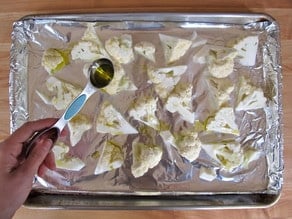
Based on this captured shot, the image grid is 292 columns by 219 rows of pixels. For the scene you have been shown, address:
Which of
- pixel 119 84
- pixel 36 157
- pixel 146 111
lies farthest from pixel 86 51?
pixel 36 157

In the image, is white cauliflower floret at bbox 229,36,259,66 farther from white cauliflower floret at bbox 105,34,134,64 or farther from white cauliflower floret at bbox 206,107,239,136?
white cauliflower floret at bbox 105,34,134,64

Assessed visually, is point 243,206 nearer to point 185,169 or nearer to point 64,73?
point 185,169

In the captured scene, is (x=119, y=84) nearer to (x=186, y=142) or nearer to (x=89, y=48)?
(x=89, y=48)

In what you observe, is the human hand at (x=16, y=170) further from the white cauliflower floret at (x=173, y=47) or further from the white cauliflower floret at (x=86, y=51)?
the white cauliflower floret at (x=173, y=47)

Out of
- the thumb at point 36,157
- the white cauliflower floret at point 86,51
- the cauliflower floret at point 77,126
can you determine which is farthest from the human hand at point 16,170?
the white cauliflower floret at point 86,51

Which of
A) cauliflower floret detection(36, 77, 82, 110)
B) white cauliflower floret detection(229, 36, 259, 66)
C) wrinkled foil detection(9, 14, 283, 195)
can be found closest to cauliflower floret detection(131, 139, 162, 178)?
wrinkled foil detection(9, 14, 283, 195)
